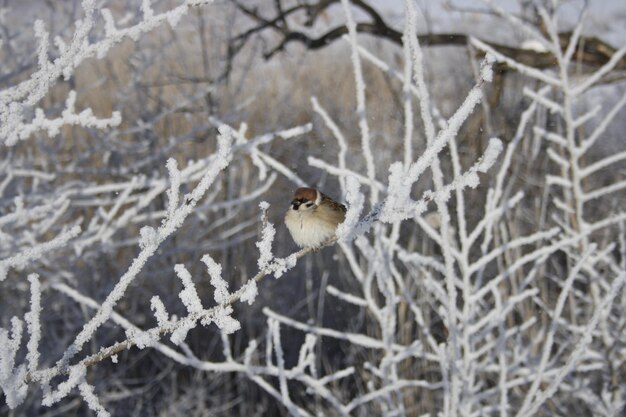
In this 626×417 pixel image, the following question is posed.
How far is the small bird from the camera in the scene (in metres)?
3.27

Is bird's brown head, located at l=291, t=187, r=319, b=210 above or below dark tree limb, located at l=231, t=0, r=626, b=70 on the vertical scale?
below

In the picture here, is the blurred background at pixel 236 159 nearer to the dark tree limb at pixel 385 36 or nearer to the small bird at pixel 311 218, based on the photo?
the dark tree limb at pixel 385 36

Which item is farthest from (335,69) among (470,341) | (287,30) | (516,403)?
(470,341)

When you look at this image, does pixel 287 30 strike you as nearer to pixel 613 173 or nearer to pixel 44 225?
pixel 44 225

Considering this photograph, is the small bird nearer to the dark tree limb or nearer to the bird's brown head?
the bird's brown head

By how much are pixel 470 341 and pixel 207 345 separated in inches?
307

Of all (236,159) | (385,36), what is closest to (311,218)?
(385,36)

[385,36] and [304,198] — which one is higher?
[385,36]

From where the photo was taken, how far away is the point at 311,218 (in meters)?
3.32

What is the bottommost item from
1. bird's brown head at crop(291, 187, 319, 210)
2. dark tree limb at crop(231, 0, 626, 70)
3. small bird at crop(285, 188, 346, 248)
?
small bird at crop(285, 188, 346, 248)

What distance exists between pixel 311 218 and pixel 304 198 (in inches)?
3.8

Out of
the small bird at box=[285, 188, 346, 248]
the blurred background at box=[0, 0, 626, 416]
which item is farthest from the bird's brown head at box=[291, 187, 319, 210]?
the blurred background at box=[0, 0, 626, 416]

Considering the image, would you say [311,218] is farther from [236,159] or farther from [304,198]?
[236,159]

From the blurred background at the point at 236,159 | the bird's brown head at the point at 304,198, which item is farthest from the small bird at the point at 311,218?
the blurred background at the point at 236,159
